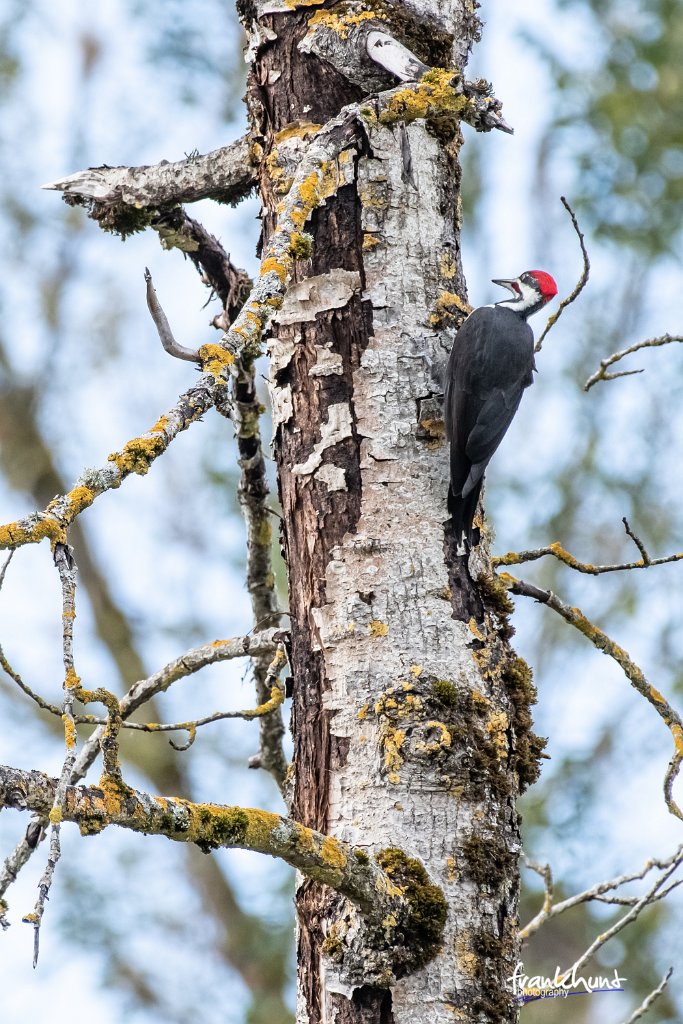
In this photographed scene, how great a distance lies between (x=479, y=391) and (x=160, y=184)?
1.00 metres

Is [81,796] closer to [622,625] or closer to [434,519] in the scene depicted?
[434,519]

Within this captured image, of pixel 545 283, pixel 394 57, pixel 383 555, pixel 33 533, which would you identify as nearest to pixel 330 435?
pixel 383 555

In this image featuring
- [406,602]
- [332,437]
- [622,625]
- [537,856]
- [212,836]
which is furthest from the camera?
[622,625]

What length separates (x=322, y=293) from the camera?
2.53 metres

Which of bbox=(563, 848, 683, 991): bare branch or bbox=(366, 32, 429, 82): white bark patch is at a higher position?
bbox=(366, 32, 429, 82): white bark patch

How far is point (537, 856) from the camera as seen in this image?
6277 mm

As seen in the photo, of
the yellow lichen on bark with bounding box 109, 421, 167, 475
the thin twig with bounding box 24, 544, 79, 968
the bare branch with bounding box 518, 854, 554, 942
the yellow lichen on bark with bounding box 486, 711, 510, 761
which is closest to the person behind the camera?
the thin twig with bounding box 24, 544, 79, 968

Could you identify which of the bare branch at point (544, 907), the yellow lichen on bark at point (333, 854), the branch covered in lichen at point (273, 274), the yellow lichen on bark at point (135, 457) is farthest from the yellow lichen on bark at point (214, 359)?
the bare branch at point (544, 907)

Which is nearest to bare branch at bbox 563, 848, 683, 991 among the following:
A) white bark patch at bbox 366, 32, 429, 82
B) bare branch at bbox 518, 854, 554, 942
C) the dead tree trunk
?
bare branch at bbox 518, 854, 554, 942

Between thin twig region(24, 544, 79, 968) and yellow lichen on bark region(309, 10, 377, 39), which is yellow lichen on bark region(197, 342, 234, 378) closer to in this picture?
thin twig region(24, 544, 79, 968)

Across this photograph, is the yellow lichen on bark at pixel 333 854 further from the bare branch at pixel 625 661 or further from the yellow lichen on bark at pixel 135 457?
the bare branch at pixel 625 661

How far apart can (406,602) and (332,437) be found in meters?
0.40

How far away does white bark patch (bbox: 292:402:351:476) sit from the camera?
2.43 metres

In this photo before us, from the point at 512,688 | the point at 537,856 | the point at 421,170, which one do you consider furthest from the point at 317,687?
the point at 537,856
